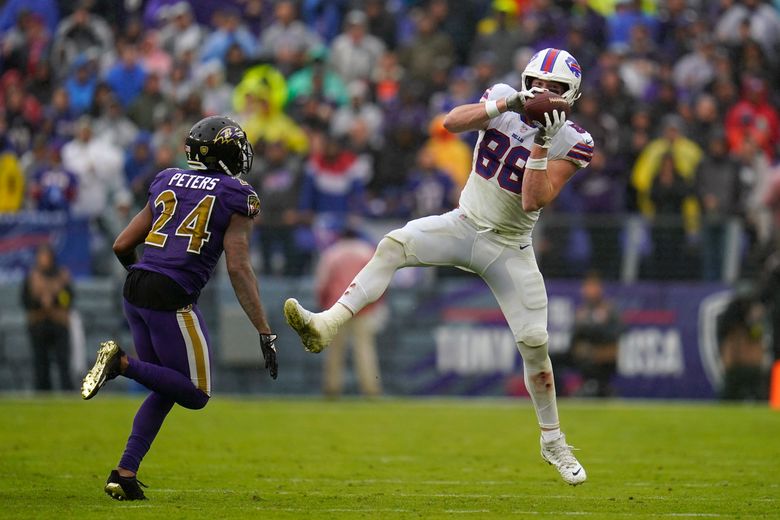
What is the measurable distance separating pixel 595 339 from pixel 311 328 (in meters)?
8.70

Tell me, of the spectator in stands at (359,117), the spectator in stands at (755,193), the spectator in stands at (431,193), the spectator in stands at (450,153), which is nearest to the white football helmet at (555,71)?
the spectator in stands at (431,193)

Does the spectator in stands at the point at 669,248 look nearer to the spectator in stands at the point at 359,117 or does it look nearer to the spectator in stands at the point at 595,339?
the spectator in stands at the point at 595,339

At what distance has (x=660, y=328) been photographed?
16016mm

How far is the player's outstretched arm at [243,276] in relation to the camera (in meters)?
7.42

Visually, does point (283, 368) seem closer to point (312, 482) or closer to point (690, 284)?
point (690, 284)

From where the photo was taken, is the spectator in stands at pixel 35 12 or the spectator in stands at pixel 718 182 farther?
the spectator in stands at pixel 35 12

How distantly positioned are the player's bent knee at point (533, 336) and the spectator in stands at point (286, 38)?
11622mm

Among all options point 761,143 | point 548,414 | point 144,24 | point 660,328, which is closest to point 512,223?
point 548,414

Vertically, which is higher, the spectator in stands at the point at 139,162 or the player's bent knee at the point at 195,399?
the spectator in stands at the point at 139,162

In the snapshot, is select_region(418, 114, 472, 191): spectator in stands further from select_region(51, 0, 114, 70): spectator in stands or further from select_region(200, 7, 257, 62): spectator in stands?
select_region(51, 0, 114, 70): spectator in stands

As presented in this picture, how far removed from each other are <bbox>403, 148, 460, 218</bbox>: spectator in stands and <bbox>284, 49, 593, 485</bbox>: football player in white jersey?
796cm

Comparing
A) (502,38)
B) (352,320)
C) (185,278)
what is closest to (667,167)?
(502,38)

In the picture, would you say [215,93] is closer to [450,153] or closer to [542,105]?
[450,153]

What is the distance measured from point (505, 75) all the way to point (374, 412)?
5745mm
